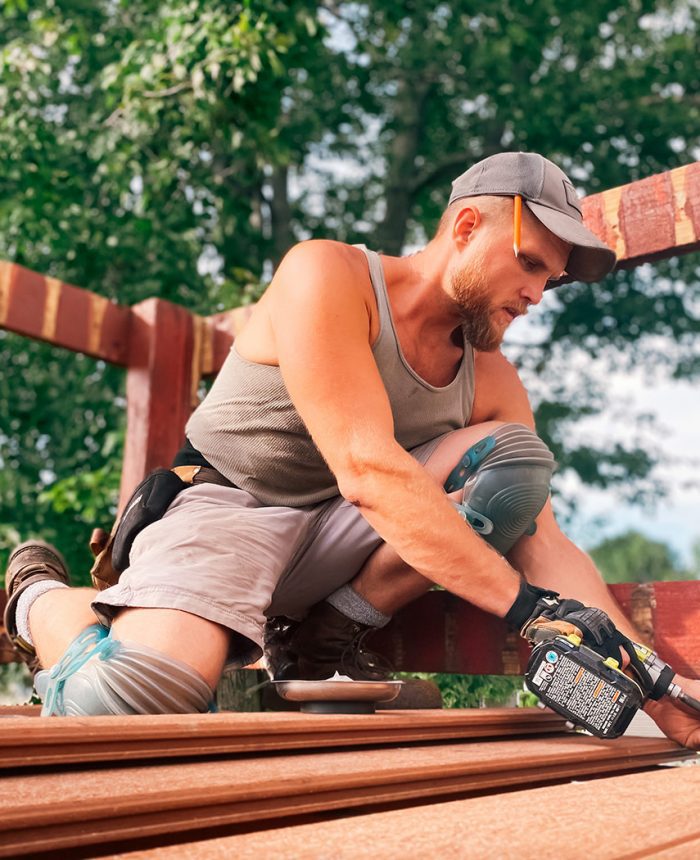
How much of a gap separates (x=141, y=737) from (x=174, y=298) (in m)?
6.53

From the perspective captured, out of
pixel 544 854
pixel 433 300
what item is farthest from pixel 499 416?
pixel 544 854

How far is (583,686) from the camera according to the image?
5.27ft

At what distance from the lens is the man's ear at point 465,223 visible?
2143mm

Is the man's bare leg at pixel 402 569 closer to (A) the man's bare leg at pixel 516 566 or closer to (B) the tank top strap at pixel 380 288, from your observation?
(A) the man's bare leg at pixel 516 566

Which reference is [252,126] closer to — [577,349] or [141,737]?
[141,737]

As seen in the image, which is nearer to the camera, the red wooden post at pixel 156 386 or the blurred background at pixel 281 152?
the red wooden post at pixel 156 386

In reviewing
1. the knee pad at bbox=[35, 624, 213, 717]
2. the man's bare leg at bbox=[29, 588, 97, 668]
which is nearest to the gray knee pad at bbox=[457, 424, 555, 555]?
the knee pad at bbox=[35, 624, 213, 717]

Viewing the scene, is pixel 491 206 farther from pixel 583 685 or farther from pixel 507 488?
pixel 583 685

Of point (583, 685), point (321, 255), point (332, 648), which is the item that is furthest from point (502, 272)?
point (332, 648)

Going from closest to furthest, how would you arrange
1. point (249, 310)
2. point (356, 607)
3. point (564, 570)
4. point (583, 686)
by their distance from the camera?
point (583, 686)
point (564, 570)
point (356, 607)
point (249, 310)

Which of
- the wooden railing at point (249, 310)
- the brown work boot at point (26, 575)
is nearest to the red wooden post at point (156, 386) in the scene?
the wooden railing at point (249, 310)

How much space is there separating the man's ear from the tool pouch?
0.87 metres

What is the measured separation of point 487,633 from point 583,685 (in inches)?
32.2

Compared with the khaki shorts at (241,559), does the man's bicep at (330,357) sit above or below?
above
